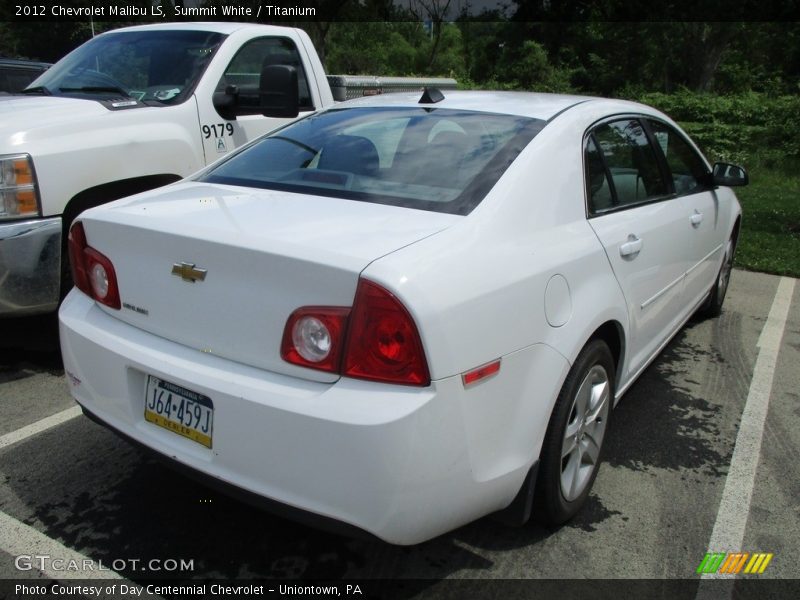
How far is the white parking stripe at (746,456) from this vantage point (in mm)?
2754

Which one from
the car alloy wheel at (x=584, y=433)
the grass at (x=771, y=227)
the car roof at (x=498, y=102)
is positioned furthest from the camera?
the grass at (x=771, y=227)

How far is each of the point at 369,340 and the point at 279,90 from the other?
9.75ft

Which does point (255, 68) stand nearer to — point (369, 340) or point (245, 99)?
point (245, 99)

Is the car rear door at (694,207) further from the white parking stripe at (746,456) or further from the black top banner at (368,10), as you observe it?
the black top banner at (368,10)

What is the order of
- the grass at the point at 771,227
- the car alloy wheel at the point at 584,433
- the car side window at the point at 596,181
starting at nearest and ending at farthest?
the car alloy wheel at the point at 584,433
the car side window at the point at 596,181
the grass at the point at 771,227

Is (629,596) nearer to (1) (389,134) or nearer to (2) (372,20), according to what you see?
(1) (389,134)

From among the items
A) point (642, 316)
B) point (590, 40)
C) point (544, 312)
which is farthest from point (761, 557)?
point (590, 40)

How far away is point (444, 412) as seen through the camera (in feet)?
6.46

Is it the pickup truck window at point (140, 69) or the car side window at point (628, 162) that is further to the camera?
the pickup truck window at point (140, 69)

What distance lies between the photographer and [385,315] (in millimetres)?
1948

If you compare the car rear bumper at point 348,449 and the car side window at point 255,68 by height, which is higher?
the car side window at point 255,68

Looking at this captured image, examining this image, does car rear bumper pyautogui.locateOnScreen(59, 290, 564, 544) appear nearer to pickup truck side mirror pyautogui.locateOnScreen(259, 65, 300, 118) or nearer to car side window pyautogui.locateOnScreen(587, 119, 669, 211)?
car side window pyautogui.locateOnScreen(587, 119, 669, 211)

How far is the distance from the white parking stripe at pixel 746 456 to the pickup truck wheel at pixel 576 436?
526 mm

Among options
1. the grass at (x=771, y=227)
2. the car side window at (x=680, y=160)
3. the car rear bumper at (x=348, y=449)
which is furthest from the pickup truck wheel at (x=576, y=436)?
the grass at (x=771, y=227)
